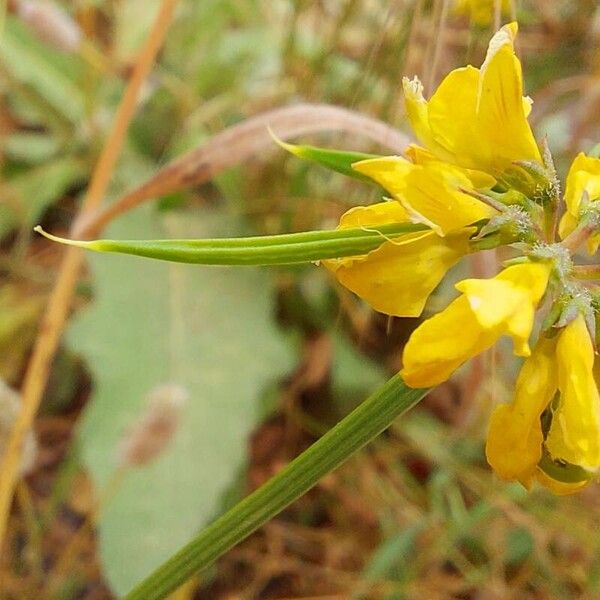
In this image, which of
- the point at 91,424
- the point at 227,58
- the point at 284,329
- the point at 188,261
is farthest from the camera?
the point at 227,58

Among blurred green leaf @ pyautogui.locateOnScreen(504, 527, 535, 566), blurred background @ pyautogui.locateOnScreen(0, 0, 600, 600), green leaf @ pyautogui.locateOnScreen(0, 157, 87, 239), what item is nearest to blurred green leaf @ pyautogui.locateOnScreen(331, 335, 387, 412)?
blurred background @ pyautogui.locateOnScreen(0, 0, 600, 600)

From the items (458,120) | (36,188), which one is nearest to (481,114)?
(458,120)

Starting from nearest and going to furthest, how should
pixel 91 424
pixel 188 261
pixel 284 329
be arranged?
1. pixel 188 261
2. pixel 91 424
3. pixel 284 329

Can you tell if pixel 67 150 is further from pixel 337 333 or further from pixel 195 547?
pixel 195 547

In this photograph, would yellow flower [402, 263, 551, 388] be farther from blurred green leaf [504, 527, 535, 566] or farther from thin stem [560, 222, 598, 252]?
blurred green leaf [504, 527, 535, 566]

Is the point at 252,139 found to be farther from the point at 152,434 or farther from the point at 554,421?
the point at 554,421

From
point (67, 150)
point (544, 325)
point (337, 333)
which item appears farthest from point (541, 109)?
point (544, 325)

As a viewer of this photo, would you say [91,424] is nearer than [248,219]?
Yes
